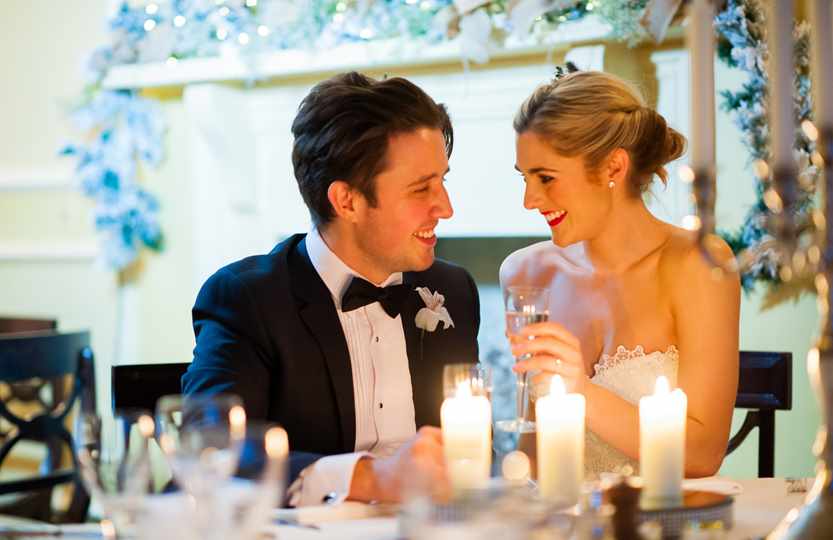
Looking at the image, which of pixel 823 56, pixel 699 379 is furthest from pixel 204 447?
pixel 699 379

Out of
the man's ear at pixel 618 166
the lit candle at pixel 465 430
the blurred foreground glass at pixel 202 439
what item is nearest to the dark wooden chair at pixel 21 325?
the man's ear at pixel 618 166

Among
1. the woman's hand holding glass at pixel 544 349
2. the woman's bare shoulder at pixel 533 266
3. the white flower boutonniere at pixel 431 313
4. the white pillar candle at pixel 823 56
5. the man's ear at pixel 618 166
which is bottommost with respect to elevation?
the woman's hand holding glass at pixel 544 349

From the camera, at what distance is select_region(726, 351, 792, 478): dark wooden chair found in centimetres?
276

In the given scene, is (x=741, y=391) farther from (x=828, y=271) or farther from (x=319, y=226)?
(x=828, y=271)

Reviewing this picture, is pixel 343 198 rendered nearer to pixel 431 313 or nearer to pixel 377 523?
pixel 431 313

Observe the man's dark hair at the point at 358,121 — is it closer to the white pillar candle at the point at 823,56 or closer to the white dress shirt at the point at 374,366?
the white dress shirt at the point at 374,366

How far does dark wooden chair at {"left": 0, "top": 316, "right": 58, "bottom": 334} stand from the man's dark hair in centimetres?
323

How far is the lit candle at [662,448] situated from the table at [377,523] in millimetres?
113

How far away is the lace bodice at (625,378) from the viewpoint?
278cm

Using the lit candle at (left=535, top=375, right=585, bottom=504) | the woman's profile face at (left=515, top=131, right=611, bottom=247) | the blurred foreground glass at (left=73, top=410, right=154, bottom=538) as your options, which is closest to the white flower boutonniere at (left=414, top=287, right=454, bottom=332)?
the woman's profile face at (left=515, top=131, right=611, bottom=247)

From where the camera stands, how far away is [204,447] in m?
1.32

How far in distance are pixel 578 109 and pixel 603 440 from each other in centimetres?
82

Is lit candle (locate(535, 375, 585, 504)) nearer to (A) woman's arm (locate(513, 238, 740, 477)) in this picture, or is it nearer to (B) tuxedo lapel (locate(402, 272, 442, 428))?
(A) woman's arm (locate(513, 238, 740, 477))

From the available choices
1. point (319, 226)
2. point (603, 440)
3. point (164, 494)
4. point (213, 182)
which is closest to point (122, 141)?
point (213, 182)
